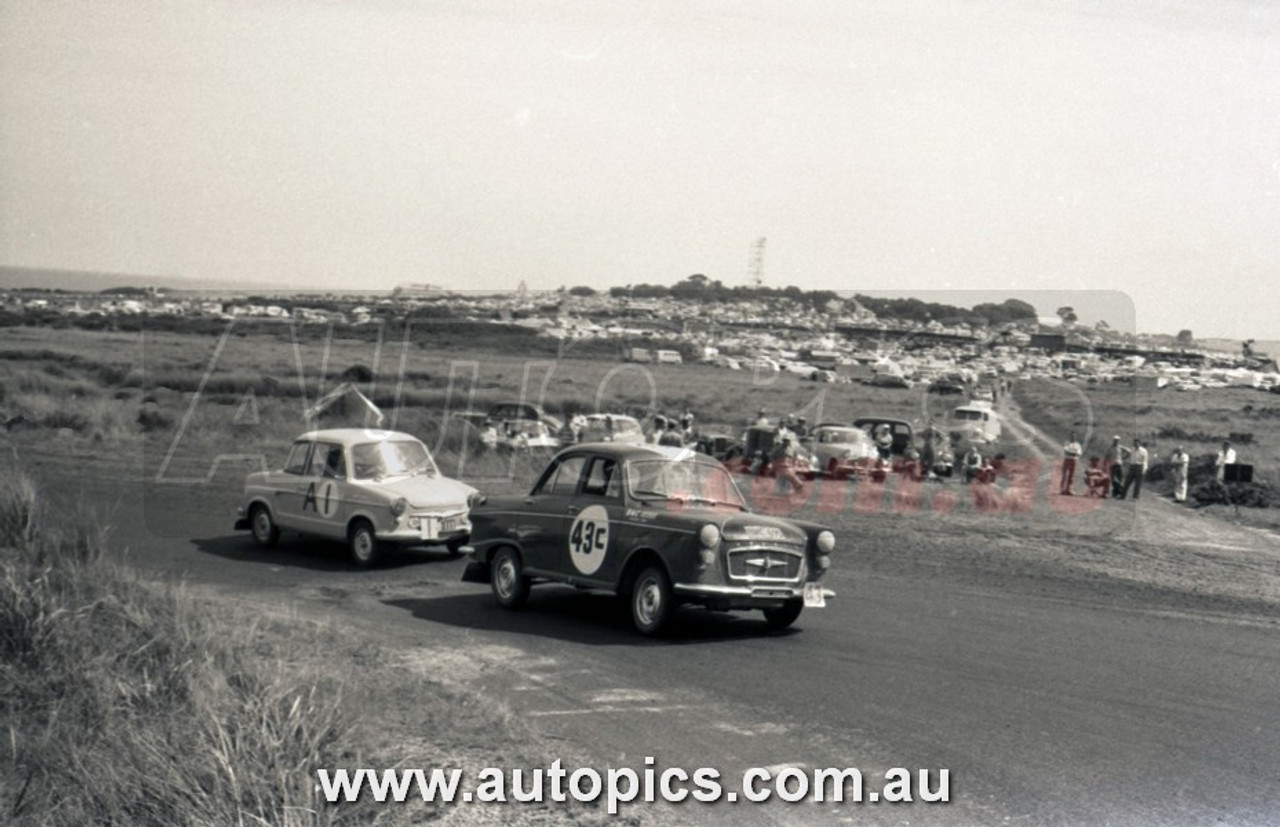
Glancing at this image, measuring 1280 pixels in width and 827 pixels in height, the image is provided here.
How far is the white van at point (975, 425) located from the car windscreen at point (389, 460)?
821 inches

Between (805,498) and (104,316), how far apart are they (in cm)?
8080

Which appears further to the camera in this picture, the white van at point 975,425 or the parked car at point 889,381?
the parked car at point 889,381

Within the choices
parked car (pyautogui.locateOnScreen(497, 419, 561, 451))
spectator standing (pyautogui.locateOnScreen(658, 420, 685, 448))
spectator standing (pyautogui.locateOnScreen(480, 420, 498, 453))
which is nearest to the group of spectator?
spectator standing (pyautogui.locateOnScreen(658, 420, 685, 448))

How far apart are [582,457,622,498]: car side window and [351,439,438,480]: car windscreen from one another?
4628 millimetres

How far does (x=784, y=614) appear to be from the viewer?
11539mm

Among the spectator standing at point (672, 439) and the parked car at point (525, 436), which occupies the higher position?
the spectator standing at point (672, 439)

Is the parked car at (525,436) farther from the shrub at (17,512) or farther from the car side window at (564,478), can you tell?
the car side window at (564,478)

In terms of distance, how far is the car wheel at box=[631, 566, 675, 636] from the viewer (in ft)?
35.4

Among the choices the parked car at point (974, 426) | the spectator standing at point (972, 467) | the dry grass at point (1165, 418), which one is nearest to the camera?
the spectator standing at point (972, 467)

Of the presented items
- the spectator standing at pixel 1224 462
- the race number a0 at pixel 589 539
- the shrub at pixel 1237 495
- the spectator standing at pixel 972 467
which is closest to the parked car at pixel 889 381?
the spectator standing at pixel 1224 462

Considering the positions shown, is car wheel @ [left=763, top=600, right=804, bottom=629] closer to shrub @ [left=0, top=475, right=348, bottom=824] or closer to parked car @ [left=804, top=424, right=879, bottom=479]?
shrub @ [left=0, top=475, right=348, bottom=824]

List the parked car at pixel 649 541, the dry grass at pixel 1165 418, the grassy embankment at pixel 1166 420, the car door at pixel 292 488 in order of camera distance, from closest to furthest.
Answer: the parked car at pixel 649 541 → the car door at pixel 292 488 → the grassy embankment at pixel 1166 420 → the dry grass at pixel 1165 418

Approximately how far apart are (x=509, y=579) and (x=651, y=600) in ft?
6.55

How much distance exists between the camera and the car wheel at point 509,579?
12.3 metres
